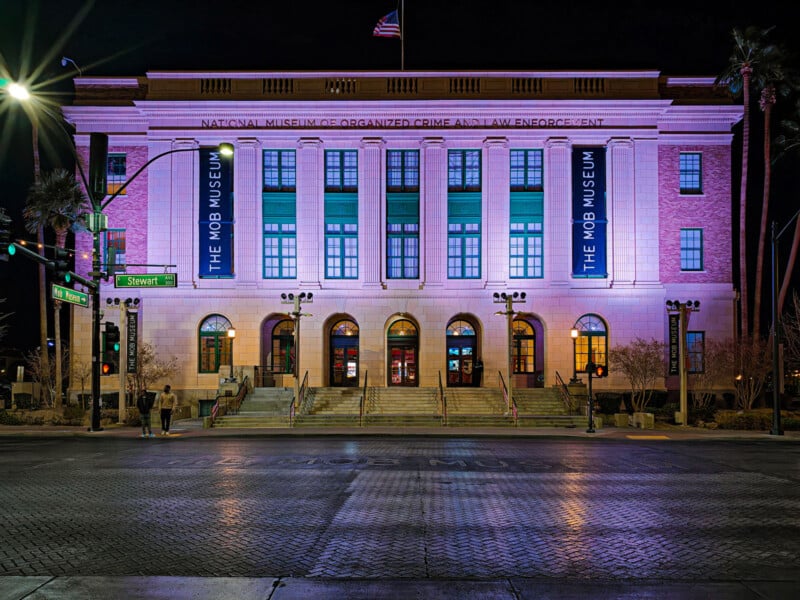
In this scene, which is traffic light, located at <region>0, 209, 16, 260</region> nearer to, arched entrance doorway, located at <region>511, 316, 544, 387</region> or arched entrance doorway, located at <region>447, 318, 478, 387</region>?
arched entrance doorway, located at <region>447, 318, 478, 387</region>

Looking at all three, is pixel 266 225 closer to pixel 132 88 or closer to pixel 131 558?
pixel 132 88

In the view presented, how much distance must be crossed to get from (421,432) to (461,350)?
13.4m

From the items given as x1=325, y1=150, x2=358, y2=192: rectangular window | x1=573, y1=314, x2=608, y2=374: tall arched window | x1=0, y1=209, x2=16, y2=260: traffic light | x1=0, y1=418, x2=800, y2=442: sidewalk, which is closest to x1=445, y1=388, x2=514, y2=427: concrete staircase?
x1=0, y1=418, x2=800, y2=442: sidewalk

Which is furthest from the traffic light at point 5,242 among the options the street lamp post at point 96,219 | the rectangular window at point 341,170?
the rectangular window at point 341,170

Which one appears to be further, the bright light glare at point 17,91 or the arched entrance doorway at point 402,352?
the arched entrance doorway at point 402,352

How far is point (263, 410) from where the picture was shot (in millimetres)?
32719

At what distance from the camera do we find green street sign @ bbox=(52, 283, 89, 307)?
24562 millimetres

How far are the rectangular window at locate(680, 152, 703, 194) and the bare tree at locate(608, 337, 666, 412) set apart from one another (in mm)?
9318

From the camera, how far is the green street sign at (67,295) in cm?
2456

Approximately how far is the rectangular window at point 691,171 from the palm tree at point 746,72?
2.68m

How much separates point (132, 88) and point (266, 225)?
11.0 metres

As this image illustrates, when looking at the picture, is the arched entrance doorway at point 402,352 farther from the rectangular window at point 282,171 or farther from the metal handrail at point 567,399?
the rectangular window at point 282,171

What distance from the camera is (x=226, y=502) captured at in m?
11.7

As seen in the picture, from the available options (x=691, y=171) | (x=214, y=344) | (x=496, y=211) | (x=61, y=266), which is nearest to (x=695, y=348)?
(x=691, y=171)
